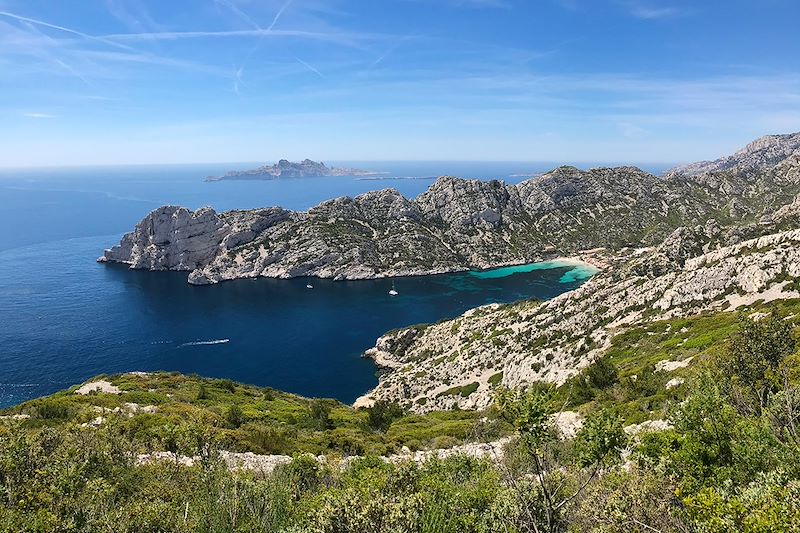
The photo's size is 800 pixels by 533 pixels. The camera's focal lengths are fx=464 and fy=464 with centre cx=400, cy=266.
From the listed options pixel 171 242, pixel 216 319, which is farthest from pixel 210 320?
pixel 171 242

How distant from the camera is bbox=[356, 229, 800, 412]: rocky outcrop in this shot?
5456 centimetres

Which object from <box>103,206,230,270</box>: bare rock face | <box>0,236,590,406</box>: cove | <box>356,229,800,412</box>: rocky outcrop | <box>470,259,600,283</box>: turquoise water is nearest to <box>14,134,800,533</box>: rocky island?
<box>356,229,800,412</box>: rocky outcrop

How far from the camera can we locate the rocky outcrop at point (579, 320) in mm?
54562

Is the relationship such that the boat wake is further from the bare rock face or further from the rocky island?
the bare rock face

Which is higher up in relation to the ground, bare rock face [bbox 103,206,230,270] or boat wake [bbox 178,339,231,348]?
bare rock face [bbox 103,206,230,270]

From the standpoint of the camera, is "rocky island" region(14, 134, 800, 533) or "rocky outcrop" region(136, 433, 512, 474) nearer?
"rocky island" region(14, 134, 800, 533)

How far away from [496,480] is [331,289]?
450 ft

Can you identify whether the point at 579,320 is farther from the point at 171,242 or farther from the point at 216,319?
the point at 171,242

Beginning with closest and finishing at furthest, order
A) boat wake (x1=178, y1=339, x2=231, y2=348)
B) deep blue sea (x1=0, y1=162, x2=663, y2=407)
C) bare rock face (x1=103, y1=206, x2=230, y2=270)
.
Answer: deep blue sea (x1=0, y1=162, x2=663, y2=407) < boat wake (x1=178, y1=339, x2=231, y2=348) < bare rock face (x1=103, y1=206, x2=230, y2=270)

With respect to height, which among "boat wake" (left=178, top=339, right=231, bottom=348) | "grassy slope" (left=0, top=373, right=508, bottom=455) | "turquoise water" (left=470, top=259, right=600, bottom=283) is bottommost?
"boat wake" (left=178, top=339, right=231, bottom=348)

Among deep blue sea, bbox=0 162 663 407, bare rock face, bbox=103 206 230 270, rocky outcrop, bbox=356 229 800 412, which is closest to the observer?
rocky outcrop, bbox=356 229 800 412

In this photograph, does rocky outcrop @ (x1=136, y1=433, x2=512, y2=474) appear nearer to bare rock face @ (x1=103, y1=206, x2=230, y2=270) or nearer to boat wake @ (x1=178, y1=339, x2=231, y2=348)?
boat wake @ (x1=178, y1=339, x2=231, y2=348)

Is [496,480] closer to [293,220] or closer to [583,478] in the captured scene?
[583,478]

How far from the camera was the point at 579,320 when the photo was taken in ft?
227
